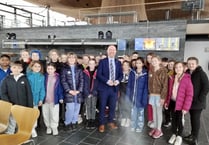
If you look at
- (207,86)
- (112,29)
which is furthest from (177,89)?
(112,29)

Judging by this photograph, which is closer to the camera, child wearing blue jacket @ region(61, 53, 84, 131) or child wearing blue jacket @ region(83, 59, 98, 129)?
child wearing blue jacket @ region(61, 53, 84, 131)

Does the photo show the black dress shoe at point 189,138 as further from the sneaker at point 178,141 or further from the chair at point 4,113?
the chair at point 4,113

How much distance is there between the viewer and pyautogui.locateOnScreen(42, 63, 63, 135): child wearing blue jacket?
3336mm

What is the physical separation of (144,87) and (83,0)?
14470 mm

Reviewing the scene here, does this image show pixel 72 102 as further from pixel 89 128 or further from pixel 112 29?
pixel 112 29

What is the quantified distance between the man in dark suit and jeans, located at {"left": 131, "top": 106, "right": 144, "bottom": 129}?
0.42 m

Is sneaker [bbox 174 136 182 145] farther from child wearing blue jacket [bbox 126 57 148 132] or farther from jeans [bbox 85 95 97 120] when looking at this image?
jeans [bbox 85 95 97 120]

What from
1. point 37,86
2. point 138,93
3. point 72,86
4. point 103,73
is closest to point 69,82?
point 72,86

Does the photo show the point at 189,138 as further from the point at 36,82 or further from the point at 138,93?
the point at 36,82

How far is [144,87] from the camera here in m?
3.47

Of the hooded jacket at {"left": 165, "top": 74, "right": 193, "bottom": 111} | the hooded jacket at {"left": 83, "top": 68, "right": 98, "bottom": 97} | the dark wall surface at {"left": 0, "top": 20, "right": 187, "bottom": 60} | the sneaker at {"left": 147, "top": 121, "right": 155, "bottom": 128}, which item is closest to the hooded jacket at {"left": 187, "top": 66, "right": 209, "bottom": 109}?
the hooded jacket at {"left": 165, "top": 74, "right": 193, "bottom": 111}

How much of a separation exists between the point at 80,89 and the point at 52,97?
51 cm

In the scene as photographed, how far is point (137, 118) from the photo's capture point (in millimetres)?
3619

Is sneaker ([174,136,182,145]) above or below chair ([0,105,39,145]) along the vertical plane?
below
